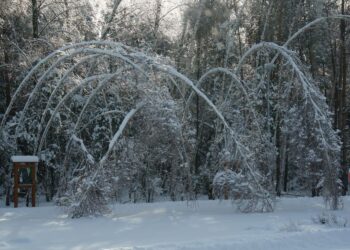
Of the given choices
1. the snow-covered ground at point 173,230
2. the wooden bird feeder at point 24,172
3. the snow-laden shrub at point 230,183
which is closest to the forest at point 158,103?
the snow-laden shrub at point 230,183

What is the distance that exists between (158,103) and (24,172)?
4.50 meters

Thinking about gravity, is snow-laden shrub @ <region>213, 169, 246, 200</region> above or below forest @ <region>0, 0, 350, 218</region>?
below

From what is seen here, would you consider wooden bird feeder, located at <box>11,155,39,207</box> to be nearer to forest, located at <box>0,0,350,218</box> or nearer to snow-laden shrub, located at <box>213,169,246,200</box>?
forest, located at <box>0,0,350,218</box>

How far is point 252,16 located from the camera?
23.4 metres

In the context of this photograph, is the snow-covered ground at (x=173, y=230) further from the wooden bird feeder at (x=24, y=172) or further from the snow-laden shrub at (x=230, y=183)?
the wooden bird feeder at (x=24, y=172)

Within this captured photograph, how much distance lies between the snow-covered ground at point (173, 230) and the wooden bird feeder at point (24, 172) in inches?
31.7

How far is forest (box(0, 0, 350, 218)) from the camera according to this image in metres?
12.6

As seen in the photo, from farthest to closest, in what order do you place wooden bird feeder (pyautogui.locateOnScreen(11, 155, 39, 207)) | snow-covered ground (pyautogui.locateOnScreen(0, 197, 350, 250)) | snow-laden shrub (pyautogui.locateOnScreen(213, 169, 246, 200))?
wooden bird feeder (pyautogui.locateOnScreen(11, 155, 39, 207)), snow-laden shrub (pyautogui.locateOnScreen(213, 169, 246, 200)), snow-covered ground (pyautogui.locateOnScreen(0, 197, 350, 250))

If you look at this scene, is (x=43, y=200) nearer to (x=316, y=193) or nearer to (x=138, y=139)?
(x=138, y=139)

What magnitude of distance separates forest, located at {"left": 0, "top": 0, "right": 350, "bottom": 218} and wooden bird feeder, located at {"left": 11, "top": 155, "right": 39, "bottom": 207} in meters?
0.82

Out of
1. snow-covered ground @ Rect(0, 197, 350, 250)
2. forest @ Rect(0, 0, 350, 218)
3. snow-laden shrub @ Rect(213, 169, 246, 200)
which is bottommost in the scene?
snow-covered ground @ Rect(0, 197, 350, 250)

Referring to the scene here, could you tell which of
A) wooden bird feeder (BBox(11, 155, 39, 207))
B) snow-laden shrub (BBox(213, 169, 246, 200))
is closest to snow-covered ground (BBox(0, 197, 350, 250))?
snow-laden shrub (BBox(213, 169, 246, 200))

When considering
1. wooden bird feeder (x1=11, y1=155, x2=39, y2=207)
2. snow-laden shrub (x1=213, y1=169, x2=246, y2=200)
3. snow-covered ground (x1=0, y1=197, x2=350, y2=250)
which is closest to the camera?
snow-covered ground (x1=0, y1=197, x2=350, y2=250)

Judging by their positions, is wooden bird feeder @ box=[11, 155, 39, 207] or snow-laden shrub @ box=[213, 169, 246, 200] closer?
snow-laden shrub @ box=[213, 169, 246, 200]
